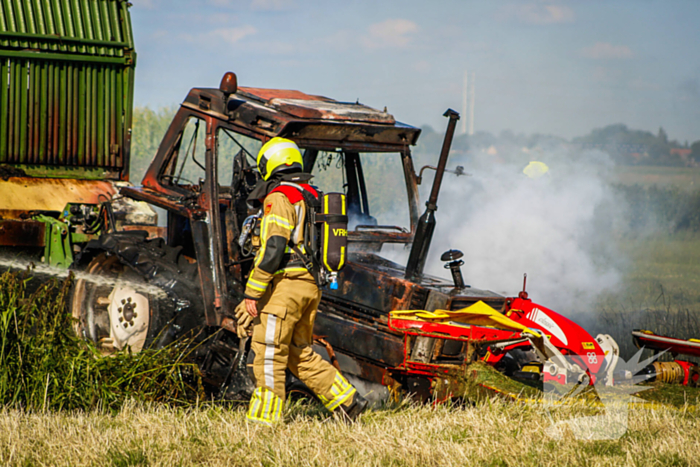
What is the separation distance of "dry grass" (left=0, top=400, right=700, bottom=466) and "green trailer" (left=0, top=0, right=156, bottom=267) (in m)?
2.86

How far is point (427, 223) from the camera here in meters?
5.55

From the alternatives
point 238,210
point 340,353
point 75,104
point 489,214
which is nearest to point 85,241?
point 75,104

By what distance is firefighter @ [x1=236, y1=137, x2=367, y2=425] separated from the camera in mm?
4488

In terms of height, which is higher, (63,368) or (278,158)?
(278,158)

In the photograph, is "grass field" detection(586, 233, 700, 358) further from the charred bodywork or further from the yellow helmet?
the yellow helmet

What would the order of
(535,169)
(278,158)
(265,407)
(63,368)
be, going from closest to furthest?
(265,407) → (278,158) → (63,368) → (535,169)

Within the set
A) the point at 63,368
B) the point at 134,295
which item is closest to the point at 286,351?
the point at 63,368

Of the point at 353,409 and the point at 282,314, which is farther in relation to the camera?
the point at 353,409

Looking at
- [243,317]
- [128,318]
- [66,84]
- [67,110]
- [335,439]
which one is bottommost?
[335,439]

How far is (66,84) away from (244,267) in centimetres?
345

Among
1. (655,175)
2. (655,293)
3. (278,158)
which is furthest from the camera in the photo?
(655,175)

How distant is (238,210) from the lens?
217 inches

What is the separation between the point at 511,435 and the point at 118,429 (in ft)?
7.65

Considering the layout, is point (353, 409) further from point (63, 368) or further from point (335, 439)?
point (63, 368)
